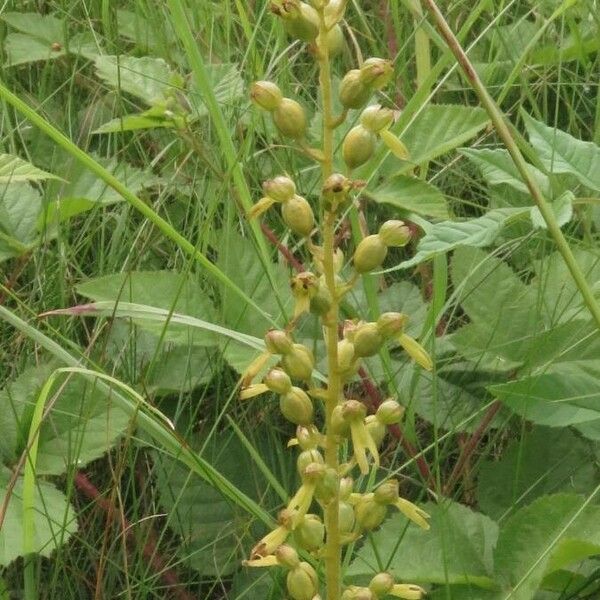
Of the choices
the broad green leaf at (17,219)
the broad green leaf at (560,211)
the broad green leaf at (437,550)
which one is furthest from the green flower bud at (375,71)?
the broad green leaf at (17,219)

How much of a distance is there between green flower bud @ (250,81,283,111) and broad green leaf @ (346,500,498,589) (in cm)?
47

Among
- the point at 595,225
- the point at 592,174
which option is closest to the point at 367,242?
the point at 592,174

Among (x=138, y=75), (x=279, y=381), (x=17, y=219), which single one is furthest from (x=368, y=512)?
(x=138, y=75)

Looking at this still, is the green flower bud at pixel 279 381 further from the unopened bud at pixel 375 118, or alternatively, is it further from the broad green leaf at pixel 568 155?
the broad green leaf at pixel 568 155

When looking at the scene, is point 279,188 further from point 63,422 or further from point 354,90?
point 63,422

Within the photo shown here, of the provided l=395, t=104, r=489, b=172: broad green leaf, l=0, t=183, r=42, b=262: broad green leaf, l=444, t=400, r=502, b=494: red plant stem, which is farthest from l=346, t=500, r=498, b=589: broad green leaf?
l=0, t=183, r=42, b=262: broad green leaf

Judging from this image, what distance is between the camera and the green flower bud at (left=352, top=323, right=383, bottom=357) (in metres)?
0.98

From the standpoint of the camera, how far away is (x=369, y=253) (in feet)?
3.26

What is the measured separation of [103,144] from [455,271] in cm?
81

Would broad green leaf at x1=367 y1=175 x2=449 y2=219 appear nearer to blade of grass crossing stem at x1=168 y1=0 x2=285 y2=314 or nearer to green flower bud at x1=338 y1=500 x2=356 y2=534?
blade of grass crossing stem at x1=168 y1=0 x2=285 y2=314

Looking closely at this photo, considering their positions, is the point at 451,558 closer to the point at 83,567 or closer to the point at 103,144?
the point at 83,567

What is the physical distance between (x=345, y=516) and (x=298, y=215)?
26 cm

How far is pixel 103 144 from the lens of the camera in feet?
6.63

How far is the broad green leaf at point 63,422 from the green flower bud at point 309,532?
1.33 feet
